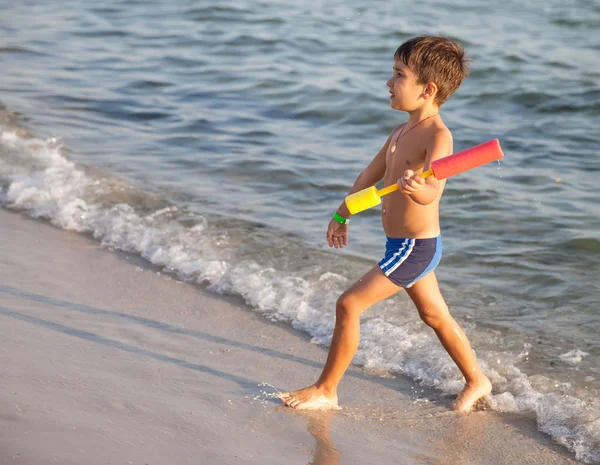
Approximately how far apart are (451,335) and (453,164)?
0.85m

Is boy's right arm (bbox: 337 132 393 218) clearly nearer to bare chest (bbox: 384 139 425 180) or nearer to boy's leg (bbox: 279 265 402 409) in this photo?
bare chest (bbox: 384 139 425 180)

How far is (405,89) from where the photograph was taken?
3.43m

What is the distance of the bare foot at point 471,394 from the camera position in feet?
11.9

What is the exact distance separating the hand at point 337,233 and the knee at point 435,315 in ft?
1.37

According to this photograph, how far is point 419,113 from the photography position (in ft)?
11.4

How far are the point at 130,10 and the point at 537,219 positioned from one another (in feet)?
28.2

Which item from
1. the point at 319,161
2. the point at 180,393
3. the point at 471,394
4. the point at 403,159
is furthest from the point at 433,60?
the point at 319,161

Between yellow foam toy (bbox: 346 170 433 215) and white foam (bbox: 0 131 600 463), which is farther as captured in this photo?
white foam (bbox: 0 131 600 463)

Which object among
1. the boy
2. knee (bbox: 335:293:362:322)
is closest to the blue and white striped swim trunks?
the boy

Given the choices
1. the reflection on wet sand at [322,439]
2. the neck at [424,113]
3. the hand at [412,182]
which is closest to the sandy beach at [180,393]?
the reflection on wet sand at [322,439]

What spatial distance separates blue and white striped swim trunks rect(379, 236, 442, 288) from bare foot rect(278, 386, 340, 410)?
51 centimetres

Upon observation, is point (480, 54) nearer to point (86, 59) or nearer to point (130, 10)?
point (86, 59)

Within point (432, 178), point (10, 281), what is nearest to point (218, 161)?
point (10, 281)

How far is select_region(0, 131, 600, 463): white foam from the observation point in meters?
3.67
